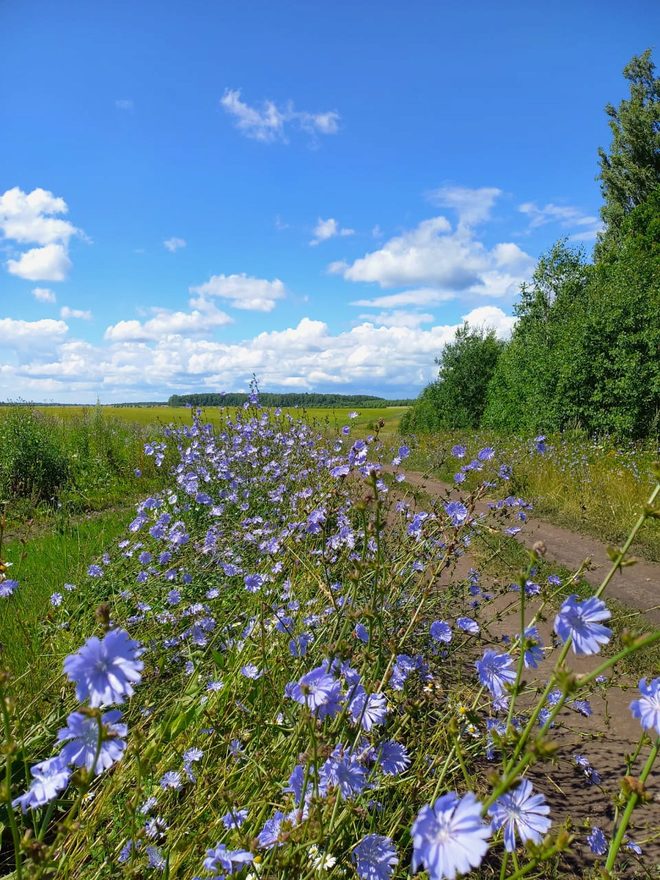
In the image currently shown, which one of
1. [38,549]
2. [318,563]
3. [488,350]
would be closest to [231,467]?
[38,549]

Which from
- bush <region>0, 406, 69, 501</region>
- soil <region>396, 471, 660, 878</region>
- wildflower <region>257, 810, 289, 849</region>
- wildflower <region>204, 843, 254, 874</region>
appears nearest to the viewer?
wildflower <region>204, 843, 254, 874</region>

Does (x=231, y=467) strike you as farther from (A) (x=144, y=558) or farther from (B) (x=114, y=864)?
(B) (x=114, y=864)

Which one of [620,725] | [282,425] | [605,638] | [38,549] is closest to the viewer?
[605,638]

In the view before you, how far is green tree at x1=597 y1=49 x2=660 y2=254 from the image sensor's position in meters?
20.8

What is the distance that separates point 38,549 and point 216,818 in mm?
4794

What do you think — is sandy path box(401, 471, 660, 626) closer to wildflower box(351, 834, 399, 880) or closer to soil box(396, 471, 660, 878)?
soil box(396, 471, 660, 878)

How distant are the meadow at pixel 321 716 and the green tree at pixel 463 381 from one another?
20198mm

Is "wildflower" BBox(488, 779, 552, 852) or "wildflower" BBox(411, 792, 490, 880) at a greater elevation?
"wildflower" BBox(411, 792, 490, 880)

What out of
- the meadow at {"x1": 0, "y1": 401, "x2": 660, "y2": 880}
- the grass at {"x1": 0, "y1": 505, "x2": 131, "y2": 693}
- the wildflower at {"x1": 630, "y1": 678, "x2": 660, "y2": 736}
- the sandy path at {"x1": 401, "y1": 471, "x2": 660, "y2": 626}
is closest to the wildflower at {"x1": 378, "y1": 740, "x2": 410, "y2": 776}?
the meadow at {"x1": 0, "y1": 401, "x2": 660, "y2": 880}

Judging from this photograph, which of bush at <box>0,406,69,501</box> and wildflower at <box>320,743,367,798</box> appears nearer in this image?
wildflower at <box>320,743,367,798</box>

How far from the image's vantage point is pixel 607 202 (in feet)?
75.3

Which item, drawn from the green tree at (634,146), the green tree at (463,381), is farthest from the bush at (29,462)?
the green tree at (634,146)

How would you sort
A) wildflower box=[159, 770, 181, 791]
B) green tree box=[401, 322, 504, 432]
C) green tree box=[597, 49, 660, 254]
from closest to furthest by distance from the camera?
wildflower box=[159, 770, 181, 791] < green tree box=[597, 49, 660, 254] < green tree box=[401, 322, 504, 432]

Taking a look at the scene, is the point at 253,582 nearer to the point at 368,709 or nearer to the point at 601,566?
the point at 368,709
